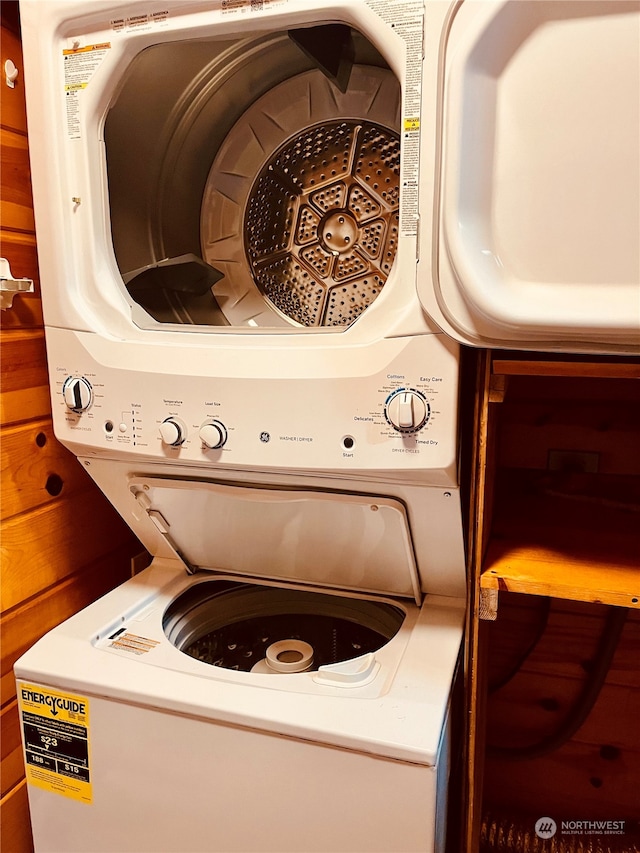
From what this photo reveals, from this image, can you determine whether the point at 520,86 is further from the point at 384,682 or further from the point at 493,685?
the point at 493,685

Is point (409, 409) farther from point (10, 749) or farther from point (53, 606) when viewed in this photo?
point (10, 749)

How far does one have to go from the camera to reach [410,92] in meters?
0.84

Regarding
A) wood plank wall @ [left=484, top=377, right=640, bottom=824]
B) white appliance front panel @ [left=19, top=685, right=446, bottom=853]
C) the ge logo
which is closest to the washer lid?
wood plank wall @ [left=484, top=377, right=640, bottom=824]

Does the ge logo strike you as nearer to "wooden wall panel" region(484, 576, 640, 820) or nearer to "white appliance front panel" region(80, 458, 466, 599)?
"wooden wall panel" region(484, 576, 640, 820)

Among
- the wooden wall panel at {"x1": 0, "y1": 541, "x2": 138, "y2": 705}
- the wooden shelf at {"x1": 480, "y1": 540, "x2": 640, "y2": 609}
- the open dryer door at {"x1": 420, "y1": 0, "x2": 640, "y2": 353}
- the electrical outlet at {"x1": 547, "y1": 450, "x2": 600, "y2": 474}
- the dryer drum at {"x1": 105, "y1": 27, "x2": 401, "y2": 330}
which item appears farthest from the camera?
the electrical outlet at {"x1": 547, "y1": 450, "x2": 600, "y2": 474}

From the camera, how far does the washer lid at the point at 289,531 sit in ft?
3.50

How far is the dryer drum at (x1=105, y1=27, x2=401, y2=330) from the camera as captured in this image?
1.10 meters

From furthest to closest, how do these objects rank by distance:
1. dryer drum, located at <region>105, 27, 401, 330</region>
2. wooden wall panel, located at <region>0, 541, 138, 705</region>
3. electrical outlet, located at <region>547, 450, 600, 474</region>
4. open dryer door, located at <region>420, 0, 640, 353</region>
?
1. electrical outlet, located at <region>547, 450, 600, 474</region>
2. wooden wall panel, located at <region>0, 541, 138, 705</region>
3. dryer drum, located at <region>105, 27, 401, 330</region>
4. open dryer door, located at <region>420, 0, 640, 353</region>

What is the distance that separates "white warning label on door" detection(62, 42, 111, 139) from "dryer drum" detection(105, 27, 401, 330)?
0.21 ft

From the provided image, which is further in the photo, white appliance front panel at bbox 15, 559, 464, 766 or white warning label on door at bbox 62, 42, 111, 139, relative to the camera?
white warning label on door at bbox 62, 42, 111, 139

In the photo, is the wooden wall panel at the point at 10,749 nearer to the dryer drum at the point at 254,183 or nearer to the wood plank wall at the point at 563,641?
the dryer drum at the point at 254,183

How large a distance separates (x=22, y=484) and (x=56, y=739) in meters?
0.45

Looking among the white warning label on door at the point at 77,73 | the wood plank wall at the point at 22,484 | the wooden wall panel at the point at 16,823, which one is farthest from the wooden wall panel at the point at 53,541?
the white warning label on door at the point at 77,73

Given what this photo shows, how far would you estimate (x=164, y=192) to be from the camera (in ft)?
3.94
